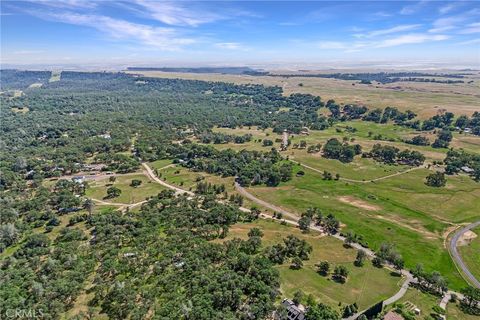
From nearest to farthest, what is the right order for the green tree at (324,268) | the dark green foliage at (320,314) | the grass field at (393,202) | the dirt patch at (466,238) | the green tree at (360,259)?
the dark green foliage at (320,314) < the green tree at (324,268) < the green tree at (360,259) < the grass field at (393,202) < the dirt patch at (466,238)

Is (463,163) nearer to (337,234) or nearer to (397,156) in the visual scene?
(397,156)

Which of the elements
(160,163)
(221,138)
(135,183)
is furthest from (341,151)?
(135,183)

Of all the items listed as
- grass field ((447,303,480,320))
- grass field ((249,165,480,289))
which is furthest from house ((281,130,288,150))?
grass field ((447,303,480,320))

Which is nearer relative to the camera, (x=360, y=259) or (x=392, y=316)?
(x=392, y=316)

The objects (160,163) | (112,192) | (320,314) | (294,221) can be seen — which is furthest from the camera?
(160,163)

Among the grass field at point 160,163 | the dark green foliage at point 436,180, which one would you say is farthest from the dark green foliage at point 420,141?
the grass field at point 160,163

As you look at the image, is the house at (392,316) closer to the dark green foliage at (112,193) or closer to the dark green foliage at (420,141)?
the dark green foliage at (112,193)
